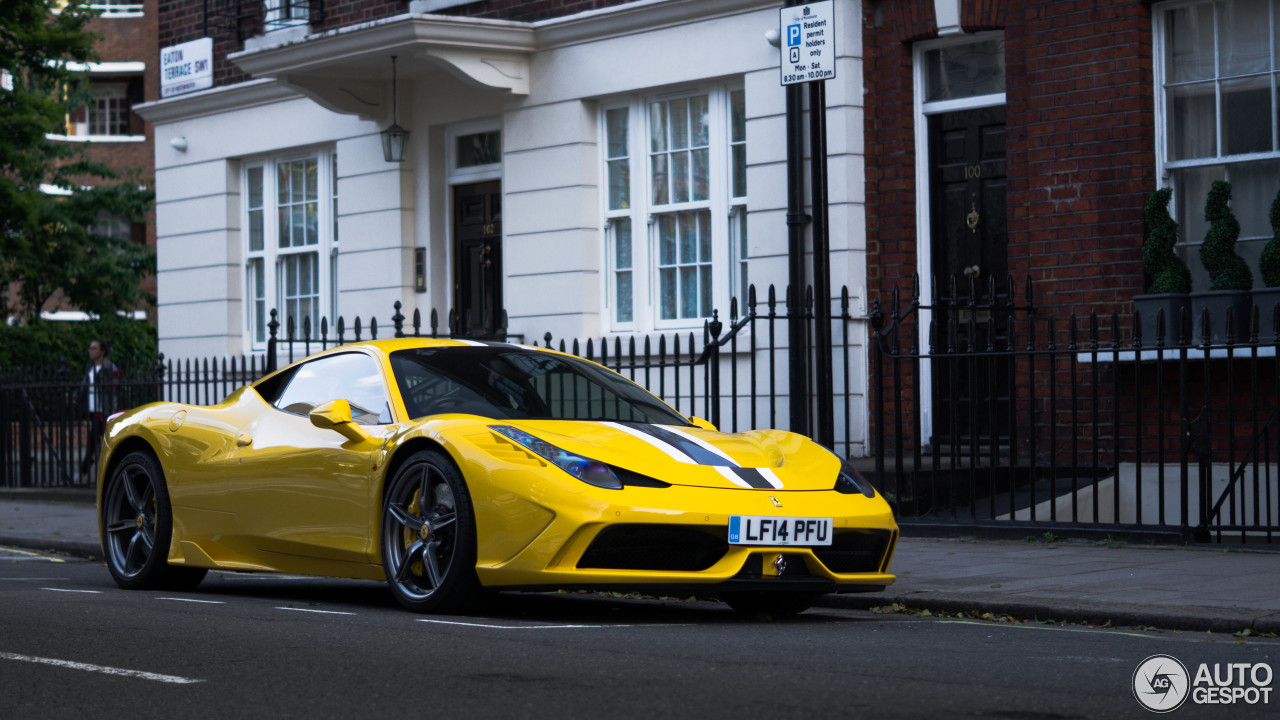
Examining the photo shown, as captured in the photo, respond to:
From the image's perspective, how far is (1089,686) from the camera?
532cm

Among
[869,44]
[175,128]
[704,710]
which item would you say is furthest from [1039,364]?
[175,128]

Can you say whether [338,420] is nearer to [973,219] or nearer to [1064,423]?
[1064,423]

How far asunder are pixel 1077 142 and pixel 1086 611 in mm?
5920

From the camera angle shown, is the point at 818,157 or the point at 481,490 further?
the point at 818,157

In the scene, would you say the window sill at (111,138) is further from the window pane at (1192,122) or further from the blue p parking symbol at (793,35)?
the window pane at (1192,122)

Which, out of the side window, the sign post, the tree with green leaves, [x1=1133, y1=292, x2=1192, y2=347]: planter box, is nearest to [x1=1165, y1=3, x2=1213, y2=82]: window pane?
[x1=1133, y1=292, x2=1192, y2=347]: planter box

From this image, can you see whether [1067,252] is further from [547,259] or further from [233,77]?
[233,77]

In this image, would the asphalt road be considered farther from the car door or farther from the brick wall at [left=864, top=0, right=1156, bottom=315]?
the brick wall at [left=864, top=0, right=1156, bottom=315]

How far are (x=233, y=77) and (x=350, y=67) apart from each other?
11.1ft

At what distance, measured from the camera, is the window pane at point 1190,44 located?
39.9 feet

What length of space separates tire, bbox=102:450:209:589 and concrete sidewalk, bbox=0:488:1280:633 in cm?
349

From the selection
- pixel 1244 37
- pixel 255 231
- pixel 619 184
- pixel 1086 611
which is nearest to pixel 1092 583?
pixel 1086 611

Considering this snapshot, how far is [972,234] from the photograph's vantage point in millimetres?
13508

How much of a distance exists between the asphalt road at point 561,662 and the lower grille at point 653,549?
266 mm
